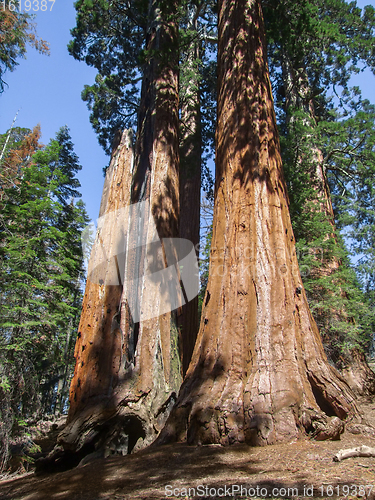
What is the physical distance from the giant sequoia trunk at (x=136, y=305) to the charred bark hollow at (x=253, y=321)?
2.85ft

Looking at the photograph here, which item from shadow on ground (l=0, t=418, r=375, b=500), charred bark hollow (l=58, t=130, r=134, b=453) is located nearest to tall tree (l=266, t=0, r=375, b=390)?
charred bark hollow (l=58, t=130, r=134, b=453)

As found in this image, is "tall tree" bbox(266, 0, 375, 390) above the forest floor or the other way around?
above

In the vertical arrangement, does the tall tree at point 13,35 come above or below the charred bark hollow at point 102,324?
above

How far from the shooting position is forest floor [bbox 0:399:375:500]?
5.82 feet

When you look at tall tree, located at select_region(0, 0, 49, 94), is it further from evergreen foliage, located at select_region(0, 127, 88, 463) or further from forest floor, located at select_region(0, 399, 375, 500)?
forest floor, located at select_region(0, 399, 375, 500)

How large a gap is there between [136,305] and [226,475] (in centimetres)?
266

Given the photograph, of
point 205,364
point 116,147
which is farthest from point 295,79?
point 205,364

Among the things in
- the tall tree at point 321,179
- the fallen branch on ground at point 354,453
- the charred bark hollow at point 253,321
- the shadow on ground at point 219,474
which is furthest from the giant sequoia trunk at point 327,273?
the fallen branch on ground at point 354,453

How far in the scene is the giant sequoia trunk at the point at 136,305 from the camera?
12.0 feet

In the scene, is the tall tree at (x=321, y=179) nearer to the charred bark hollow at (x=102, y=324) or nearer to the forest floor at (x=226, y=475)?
→ the charred bark hollow at (x=102, y=324)

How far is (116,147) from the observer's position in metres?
5.99

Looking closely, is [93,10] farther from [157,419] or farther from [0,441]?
[0,441]

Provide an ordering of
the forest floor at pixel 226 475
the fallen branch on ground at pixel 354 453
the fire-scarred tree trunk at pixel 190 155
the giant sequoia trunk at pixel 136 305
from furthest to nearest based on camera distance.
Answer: the fire-scarred tree trunk at pixel 190 155 < the giant sequoia trunk at pixel 136 305 < the fallen branch on ground at pixel 354 453 < the forest floor at pixel 226 475

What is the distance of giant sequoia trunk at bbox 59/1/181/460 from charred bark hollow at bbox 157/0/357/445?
2.85 feet
